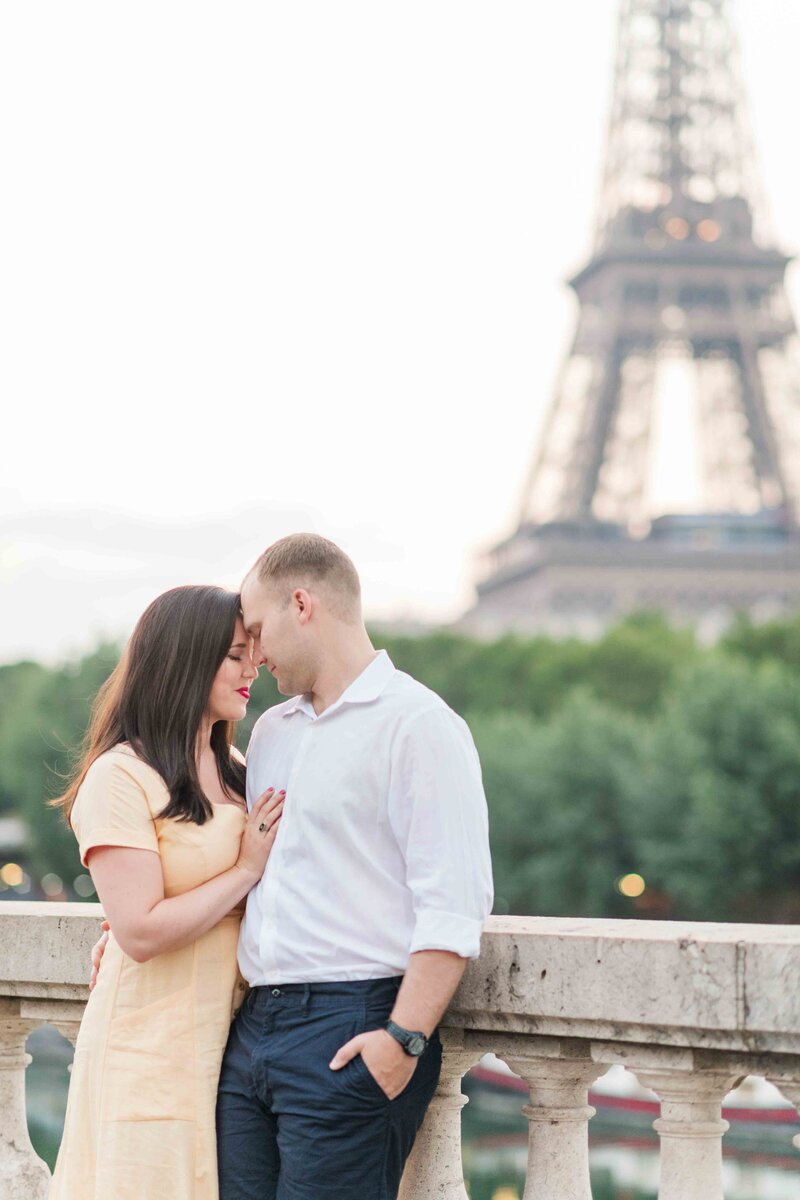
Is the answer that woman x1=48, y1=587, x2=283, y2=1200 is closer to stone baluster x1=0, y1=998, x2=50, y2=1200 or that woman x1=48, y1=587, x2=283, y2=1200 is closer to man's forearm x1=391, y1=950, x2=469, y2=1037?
man's forearm x1=391, y1=950, x2=469, y2=1037

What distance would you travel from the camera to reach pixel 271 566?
3863mm

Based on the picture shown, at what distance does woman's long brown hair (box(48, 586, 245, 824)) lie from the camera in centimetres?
402

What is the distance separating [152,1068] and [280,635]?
1008mm

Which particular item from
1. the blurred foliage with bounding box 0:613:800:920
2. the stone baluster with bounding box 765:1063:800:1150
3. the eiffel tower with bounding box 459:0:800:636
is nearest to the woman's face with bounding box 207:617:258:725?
the stone baluster with bounding box 765:1063:800:1150

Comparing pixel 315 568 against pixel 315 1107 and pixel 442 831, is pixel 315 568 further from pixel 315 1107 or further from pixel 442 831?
pixel 315 1107

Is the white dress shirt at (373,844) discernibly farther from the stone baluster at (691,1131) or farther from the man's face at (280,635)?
the stone baluster at (691,1131)

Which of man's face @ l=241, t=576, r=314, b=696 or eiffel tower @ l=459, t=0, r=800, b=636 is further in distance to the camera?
eiffel tower @ l=459, t=0, r=800, b=636

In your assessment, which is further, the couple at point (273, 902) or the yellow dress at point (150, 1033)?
the yellow dress at point (150, 1033)

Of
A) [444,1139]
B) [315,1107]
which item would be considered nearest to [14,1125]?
[444,1139]

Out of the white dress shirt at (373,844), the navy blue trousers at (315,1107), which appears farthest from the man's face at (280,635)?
the navy blue trousers at (315,1107)

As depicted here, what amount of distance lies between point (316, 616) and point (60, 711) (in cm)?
5505

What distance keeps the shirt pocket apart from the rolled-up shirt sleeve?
2.13 ft

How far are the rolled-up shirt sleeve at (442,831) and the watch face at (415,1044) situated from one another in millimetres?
175

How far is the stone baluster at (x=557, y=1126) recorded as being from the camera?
404 cm
